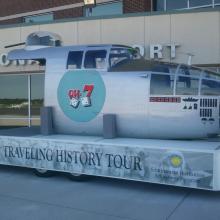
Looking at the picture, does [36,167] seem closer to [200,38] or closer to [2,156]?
[2,156]

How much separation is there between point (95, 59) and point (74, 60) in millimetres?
500

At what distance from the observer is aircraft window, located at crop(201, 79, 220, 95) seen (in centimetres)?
890

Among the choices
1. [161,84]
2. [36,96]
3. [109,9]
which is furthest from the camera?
[109,9]

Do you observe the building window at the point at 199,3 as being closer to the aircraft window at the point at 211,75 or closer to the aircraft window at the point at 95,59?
the aircraft window at the point at 95,59

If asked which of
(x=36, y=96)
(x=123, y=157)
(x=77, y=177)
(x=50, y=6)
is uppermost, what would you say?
(x=50, y=6)

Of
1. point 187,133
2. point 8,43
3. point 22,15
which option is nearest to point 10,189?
point 187,133

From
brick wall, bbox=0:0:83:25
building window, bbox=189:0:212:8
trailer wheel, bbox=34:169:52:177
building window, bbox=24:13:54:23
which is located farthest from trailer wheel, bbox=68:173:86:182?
building window, bbox=24:13:54:23

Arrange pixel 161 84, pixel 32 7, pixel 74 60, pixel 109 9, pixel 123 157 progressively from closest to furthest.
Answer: pixel 123 157
pixel 161 84
pixel 74 60
pixel 109 9
pixel 32 7

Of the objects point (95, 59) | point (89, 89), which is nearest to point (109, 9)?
point (95, 59)

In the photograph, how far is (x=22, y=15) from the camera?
21.2 metres

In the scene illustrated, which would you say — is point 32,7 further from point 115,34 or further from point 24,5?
point 115,34

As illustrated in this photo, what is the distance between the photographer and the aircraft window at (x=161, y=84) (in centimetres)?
912

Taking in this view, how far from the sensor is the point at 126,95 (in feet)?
31.4

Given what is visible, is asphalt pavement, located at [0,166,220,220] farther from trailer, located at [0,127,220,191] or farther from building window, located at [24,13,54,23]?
building window, located at [24,13,54,23]
